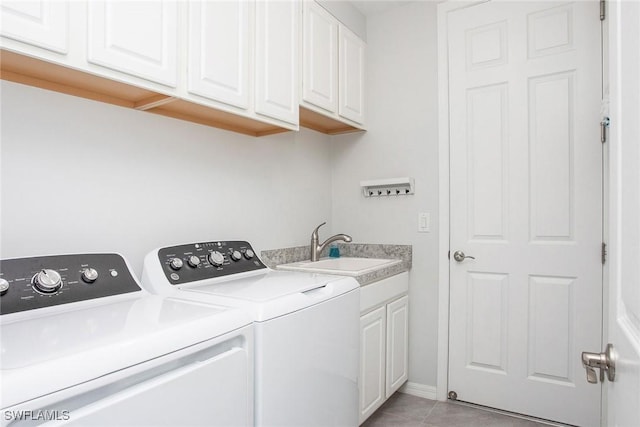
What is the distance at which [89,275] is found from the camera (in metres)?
1.24

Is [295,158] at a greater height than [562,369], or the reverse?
[295,158]

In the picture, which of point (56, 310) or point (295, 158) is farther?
point (295, 158)

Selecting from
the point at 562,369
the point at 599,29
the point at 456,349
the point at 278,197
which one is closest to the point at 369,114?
the point at 278,197

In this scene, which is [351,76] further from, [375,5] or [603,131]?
[603,131]

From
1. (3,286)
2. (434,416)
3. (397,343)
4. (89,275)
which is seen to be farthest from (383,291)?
(3,286)

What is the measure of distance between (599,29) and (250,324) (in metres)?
2.27

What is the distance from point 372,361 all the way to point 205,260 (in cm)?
102

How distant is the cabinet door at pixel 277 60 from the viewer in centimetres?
173

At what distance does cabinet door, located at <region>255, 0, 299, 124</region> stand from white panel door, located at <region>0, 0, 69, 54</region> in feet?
2.52

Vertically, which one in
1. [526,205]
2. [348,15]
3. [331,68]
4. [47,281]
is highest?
[348,15]

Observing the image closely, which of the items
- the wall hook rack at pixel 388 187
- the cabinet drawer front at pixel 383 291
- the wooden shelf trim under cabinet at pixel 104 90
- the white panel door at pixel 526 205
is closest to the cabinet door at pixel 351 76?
the wall hook rack at pixel 388 187

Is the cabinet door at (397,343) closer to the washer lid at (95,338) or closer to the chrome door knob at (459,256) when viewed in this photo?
the chrome door knob at (459,256)

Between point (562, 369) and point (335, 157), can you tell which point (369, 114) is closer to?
point (335, 157)

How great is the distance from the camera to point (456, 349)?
7.88ft
